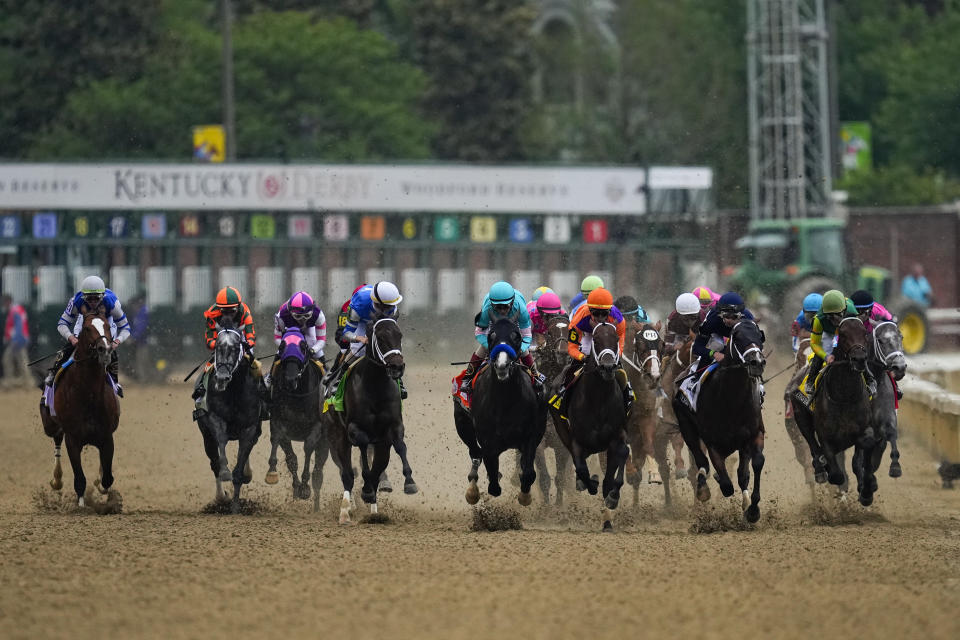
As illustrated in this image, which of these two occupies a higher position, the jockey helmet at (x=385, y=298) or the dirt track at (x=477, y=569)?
the jockey helmet at (x=385, y=298)

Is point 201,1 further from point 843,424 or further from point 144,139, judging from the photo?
point 843,424

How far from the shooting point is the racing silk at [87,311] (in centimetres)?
1445

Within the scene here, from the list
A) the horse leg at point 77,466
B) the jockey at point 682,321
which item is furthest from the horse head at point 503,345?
the horse leg at point 77,466

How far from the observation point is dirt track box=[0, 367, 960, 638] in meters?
9.27

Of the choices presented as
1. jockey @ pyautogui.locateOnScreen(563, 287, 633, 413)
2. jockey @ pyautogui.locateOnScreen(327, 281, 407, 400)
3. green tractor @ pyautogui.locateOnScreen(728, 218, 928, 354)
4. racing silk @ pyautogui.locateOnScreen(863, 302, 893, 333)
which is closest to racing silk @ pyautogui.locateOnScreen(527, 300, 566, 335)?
jockey @ pyautogui.locateOnScreen(563, 287, 633, 413)

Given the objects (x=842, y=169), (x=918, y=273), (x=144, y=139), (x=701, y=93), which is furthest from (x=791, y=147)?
(x=144, y=139)

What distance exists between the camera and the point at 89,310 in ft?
47.4

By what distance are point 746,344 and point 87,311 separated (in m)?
5.62

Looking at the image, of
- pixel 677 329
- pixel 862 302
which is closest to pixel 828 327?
pixel 862 302

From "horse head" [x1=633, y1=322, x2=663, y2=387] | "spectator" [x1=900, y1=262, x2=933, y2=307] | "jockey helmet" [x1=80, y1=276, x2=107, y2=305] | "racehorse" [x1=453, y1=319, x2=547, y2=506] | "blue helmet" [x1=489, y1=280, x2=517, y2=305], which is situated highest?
"spectator" [x1=900, y1=262, x2=933, y2=307]

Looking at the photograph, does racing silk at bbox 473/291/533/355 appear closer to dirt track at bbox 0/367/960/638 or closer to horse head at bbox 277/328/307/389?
dirt track at bbox 0/367/960/638

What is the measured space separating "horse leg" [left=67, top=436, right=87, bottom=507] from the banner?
694 inches

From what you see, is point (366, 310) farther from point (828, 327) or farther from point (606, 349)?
point (828, 327)

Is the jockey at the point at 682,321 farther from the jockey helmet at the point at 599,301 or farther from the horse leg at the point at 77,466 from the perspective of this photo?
the horse leg at the point at 77,466
